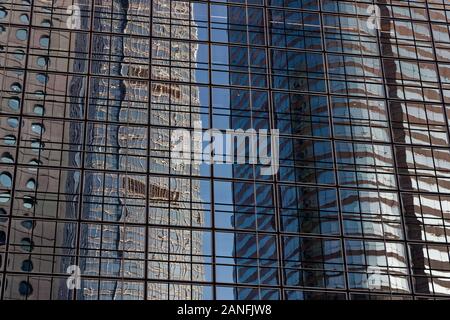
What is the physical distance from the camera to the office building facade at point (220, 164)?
96.5 ft

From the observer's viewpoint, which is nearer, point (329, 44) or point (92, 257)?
point (92, 257)

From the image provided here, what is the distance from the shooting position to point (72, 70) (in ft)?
103

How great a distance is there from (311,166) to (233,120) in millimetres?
3017

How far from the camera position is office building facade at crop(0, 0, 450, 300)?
96.5ft

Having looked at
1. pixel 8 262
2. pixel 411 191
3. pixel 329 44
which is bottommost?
pixel 8 262

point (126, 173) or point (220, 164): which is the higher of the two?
point (220, 164)

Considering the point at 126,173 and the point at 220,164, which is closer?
the point at 126,173

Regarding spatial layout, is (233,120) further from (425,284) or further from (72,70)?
(425,284)

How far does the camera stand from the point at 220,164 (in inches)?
1241

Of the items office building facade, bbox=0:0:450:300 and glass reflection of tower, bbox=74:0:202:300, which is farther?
office building facade, bbox=0:0:450:300

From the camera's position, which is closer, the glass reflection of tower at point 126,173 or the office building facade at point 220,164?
the glass reflection of tower at point 126,173
